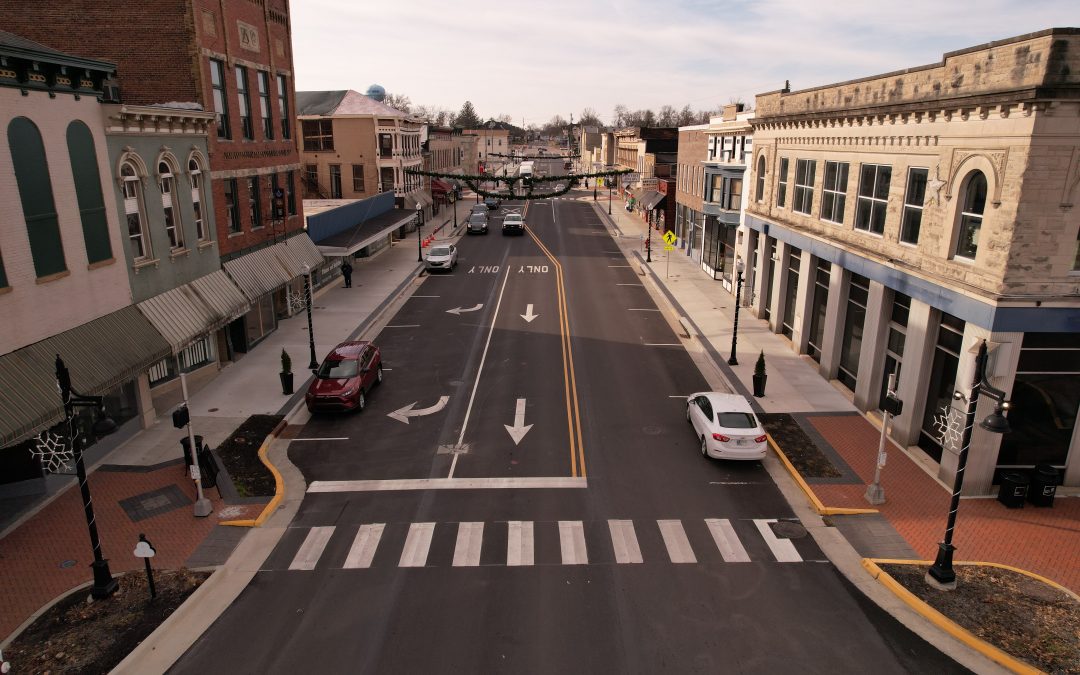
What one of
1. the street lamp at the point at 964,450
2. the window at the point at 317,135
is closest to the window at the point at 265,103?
the window at the point at 317,135

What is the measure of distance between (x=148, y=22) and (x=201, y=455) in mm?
16719

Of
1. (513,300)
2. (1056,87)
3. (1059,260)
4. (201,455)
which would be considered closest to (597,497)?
(201,455)

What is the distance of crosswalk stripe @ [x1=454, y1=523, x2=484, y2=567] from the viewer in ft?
46.9

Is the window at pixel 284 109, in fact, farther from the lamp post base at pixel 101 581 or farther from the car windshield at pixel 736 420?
the car windshield at pixel 736 420

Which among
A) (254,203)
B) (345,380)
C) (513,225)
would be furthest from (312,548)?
(513,225)

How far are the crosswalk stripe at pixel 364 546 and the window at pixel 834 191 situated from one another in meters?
19.7

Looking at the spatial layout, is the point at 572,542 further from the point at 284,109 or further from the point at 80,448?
the point at 284,109

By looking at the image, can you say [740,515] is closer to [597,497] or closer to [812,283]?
[597,497]

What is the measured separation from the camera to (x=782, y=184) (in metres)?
31.0

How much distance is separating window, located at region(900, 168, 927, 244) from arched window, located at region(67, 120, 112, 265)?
2346 cm

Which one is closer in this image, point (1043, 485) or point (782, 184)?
point (1043, 485)

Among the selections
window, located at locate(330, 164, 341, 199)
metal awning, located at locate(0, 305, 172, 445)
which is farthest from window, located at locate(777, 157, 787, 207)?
window, located at locate(330, 164, 341, 199)

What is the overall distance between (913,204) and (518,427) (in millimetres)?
13806

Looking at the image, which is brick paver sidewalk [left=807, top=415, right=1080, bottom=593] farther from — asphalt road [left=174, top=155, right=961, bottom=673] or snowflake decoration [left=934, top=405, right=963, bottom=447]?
asphalt road [left=174, top=155, right=961, bottom=673]
